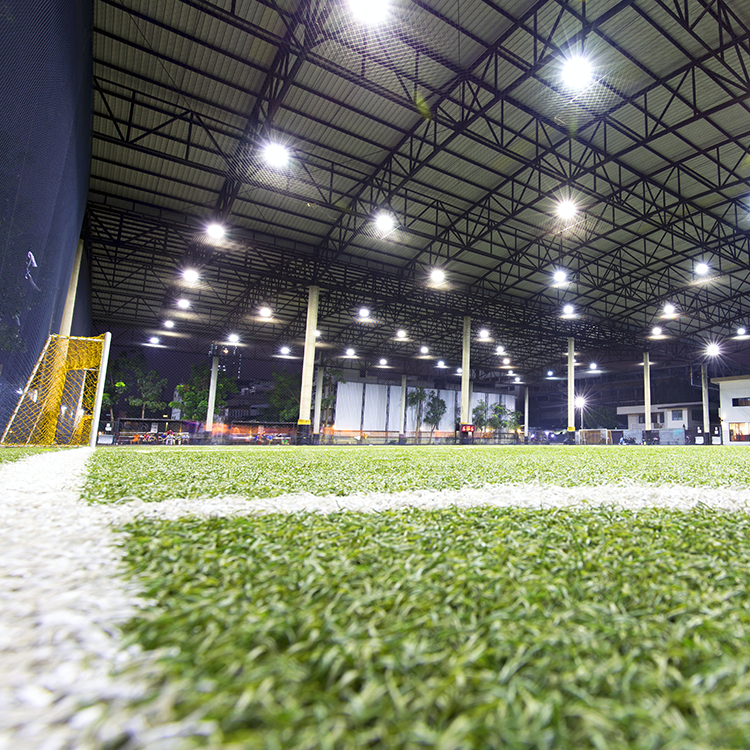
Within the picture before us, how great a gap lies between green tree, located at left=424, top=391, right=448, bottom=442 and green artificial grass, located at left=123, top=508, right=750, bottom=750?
41.8m

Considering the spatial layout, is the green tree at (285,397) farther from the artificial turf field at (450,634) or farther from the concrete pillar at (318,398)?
the artificial turf field at (450,634)

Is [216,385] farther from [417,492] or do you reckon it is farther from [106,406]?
[417,492]

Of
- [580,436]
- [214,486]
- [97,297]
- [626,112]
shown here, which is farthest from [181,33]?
[580,436]

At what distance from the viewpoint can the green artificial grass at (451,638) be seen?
18.3 inches

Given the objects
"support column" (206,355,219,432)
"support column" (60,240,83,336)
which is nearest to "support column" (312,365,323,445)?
"support column" (206,355,219,432)

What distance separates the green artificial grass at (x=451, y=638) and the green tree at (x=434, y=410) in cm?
4182

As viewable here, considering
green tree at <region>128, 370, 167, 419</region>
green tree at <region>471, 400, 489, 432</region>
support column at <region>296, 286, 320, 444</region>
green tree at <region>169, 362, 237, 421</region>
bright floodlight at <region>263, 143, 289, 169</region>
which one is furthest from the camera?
green tree at <region>471, 400, 489, 432</region>

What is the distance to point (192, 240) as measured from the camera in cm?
1586

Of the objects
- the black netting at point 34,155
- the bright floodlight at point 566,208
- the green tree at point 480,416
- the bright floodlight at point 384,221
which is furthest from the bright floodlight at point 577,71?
the green tree at point 480,416

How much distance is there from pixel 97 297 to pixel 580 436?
33.4m

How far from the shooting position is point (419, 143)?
487 inches

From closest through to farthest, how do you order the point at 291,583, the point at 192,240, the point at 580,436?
the point at 291,583
the point at 192,240
the point at 580,436

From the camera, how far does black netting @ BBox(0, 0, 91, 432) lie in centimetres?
429

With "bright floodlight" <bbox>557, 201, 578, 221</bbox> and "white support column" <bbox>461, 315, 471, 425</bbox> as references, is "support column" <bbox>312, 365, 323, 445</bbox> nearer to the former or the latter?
"white support column" <bbox>461, 315, 471, 425</bbox>
